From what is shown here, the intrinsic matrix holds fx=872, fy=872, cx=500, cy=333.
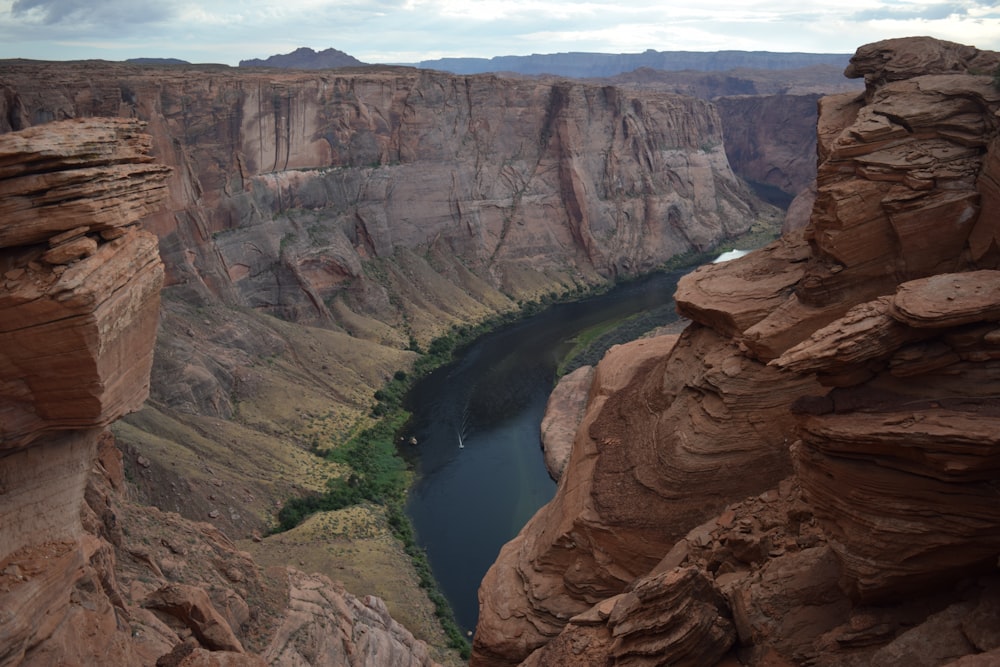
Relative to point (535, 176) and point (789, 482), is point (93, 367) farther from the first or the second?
point (535, 176)

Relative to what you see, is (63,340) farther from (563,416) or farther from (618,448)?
(563,416)

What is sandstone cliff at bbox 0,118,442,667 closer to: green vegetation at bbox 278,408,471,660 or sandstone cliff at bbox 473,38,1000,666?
sandstone cliff at bbox 473,38,1000,666

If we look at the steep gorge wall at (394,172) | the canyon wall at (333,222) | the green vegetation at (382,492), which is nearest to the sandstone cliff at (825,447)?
the green vegetation at (382,492)

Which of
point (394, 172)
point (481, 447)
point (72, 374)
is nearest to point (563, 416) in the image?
point (481, 447)

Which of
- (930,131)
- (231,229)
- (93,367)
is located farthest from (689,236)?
(93,367)

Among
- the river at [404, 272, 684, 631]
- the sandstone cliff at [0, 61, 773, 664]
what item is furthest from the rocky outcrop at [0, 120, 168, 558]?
the river at [404, 272, 684, 631]

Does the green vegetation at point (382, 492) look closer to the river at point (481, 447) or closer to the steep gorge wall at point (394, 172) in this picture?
Result: the river at point (481, 447)

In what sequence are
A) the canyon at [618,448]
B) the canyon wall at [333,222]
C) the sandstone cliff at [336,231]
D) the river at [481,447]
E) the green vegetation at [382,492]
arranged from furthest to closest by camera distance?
the canyon wall at [333,222]
the sandstone cliff at [336,231]
the river at [481,447]
the green vegetation at [382,492]
the canyon at [618,448]
